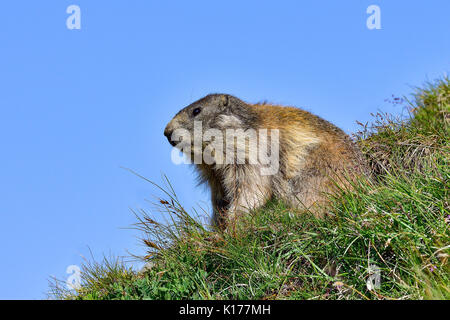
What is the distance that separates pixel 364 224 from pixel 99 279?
3.35 m

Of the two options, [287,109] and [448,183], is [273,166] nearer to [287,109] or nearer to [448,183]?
[287,109]

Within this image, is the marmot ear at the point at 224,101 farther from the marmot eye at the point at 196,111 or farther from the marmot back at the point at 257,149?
the marmot eye at the point at 196,111

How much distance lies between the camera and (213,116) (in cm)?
811

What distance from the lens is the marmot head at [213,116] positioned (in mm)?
8008

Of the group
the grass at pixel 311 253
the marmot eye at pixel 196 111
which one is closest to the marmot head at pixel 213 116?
the marmot eye at pixel 196 111

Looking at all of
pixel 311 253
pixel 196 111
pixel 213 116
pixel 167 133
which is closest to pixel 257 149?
pixel 213 116

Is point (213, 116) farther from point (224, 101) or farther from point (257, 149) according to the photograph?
point (257, 149)

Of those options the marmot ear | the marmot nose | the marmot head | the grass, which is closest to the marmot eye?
the marmot head

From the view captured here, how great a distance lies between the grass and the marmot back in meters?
1.19

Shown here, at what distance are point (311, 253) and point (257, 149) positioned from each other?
2646mm

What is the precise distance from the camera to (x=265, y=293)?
208 inches

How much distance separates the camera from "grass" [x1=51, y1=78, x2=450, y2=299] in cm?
495

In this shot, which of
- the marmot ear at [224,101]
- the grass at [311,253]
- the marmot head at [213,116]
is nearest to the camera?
the grass at [311,253]
